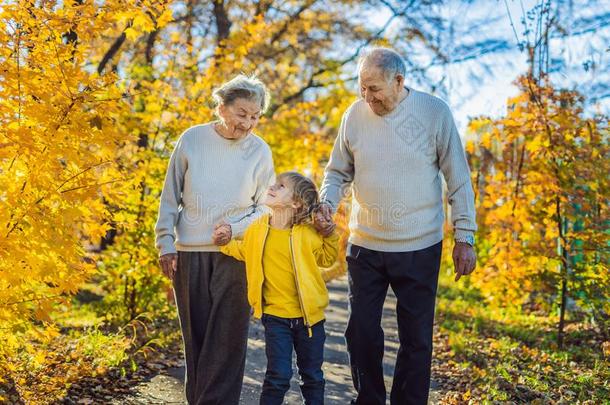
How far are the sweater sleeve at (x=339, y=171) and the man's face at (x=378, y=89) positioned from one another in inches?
10.7

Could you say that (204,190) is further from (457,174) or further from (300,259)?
(457,174)

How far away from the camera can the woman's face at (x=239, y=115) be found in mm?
3576

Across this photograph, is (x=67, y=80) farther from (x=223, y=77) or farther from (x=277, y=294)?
(x=223, y=77)

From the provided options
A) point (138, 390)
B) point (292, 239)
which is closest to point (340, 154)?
point (292, 239)

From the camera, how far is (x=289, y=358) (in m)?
3.46

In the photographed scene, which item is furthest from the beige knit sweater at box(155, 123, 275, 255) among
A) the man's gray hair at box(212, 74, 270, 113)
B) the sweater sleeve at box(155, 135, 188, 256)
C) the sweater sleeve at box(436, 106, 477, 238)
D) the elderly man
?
the sweater sleeve at box(436, 106, 477, 238)

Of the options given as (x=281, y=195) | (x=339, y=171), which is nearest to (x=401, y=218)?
(x=339, y=171)

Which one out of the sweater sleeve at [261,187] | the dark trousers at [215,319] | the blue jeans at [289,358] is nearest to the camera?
the blue jeans at [289,358]

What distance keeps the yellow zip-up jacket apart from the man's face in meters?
0.72

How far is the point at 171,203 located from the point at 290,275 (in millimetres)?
743

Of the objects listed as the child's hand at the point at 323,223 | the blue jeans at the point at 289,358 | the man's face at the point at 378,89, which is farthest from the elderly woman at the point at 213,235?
the man's face at the point at 378,89

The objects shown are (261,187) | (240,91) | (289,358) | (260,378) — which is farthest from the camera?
(260,378)

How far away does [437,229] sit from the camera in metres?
3.72

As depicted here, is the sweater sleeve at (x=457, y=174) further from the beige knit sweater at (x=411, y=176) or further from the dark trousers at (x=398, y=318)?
the dark trousers at (x=398, y=318)
